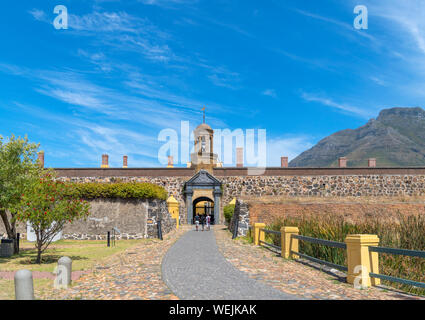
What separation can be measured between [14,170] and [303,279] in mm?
12772

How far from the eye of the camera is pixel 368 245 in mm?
8047

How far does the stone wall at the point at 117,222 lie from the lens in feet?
69.3

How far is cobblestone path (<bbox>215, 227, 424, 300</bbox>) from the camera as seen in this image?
6973 millimetres

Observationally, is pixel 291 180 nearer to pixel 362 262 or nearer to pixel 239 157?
pixel 239 157

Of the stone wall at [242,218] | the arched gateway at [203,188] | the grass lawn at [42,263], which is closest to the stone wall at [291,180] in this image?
the arched gateway at [203,188]

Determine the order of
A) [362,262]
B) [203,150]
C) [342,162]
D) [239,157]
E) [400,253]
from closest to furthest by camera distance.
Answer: [400,253]
[362,262]
[203,150]
[342,162]
[239,157]

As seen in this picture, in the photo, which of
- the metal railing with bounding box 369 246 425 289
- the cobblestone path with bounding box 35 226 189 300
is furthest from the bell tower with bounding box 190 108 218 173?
the metal railing with bounding box 369 246 425 289

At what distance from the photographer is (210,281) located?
8008 mm

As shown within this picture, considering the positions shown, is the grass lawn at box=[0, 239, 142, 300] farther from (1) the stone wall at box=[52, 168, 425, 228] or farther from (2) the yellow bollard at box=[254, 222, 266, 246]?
(1) the stone wall at box=[52, 168, 425, 228]

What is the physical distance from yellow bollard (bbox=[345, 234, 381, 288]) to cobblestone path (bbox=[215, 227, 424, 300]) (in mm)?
219

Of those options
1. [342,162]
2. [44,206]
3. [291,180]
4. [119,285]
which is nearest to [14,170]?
[44,206]
